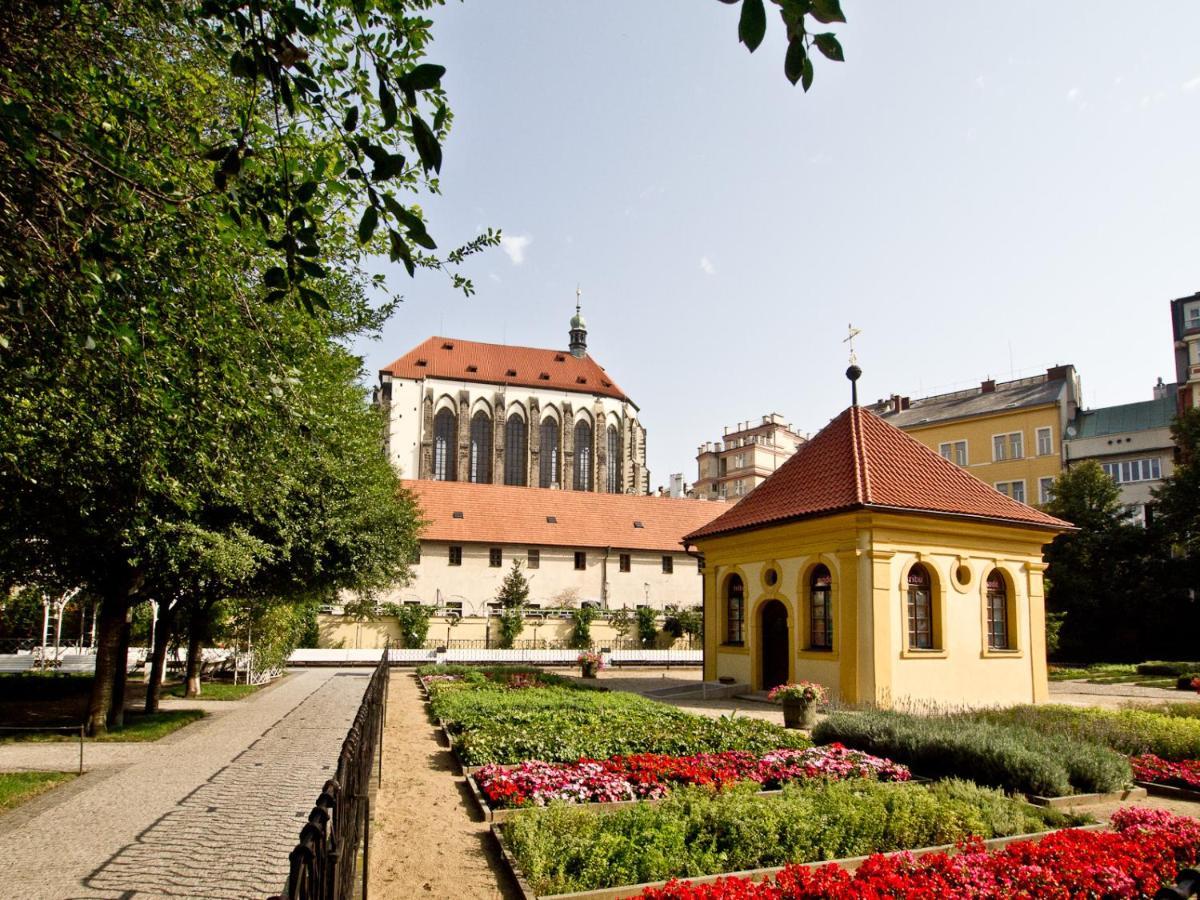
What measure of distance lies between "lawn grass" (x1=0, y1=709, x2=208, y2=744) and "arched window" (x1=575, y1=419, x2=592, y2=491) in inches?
2311

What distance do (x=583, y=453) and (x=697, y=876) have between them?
7151 centimetres

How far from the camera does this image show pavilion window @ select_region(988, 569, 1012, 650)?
19969 mm

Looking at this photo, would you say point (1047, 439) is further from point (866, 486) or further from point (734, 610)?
point (866, 486)

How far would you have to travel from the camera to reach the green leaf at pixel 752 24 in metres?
2.88

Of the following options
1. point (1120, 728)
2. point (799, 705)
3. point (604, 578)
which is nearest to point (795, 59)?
point (1120, 728)

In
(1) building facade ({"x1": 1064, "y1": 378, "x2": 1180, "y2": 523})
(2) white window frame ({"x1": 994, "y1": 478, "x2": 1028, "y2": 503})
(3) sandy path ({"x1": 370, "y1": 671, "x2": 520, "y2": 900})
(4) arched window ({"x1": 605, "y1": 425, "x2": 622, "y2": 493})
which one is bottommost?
(3) sandy path ({"x1": 370, "y1": 671, "x2": 520, "y2": 900})

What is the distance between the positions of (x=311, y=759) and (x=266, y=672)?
1687cm

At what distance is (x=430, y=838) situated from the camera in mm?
8086

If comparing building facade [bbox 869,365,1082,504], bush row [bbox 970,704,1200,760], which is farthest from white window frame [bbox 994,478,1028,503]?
bush row [bbox 970,704,1200,760]

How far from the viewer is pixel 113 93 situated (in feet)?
21.8

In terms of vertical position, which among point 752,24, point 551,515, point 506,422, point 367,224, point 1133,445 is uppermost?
point 506,422

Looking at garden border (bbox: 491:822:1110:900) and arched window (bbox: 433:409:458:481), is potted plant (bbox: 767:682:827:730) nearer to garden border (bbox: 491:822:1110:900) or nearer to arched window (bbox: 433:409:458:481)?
garden border (bbox: 491:822:1110:900)

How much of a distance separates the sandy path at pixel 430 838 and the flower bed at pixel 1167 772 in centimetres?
885

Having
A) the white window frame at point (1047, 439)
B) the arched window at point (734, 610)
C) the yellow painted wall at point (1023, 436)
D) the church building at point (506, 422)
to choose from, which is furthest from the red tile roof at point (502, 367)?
the arched window at point (734, 610)
